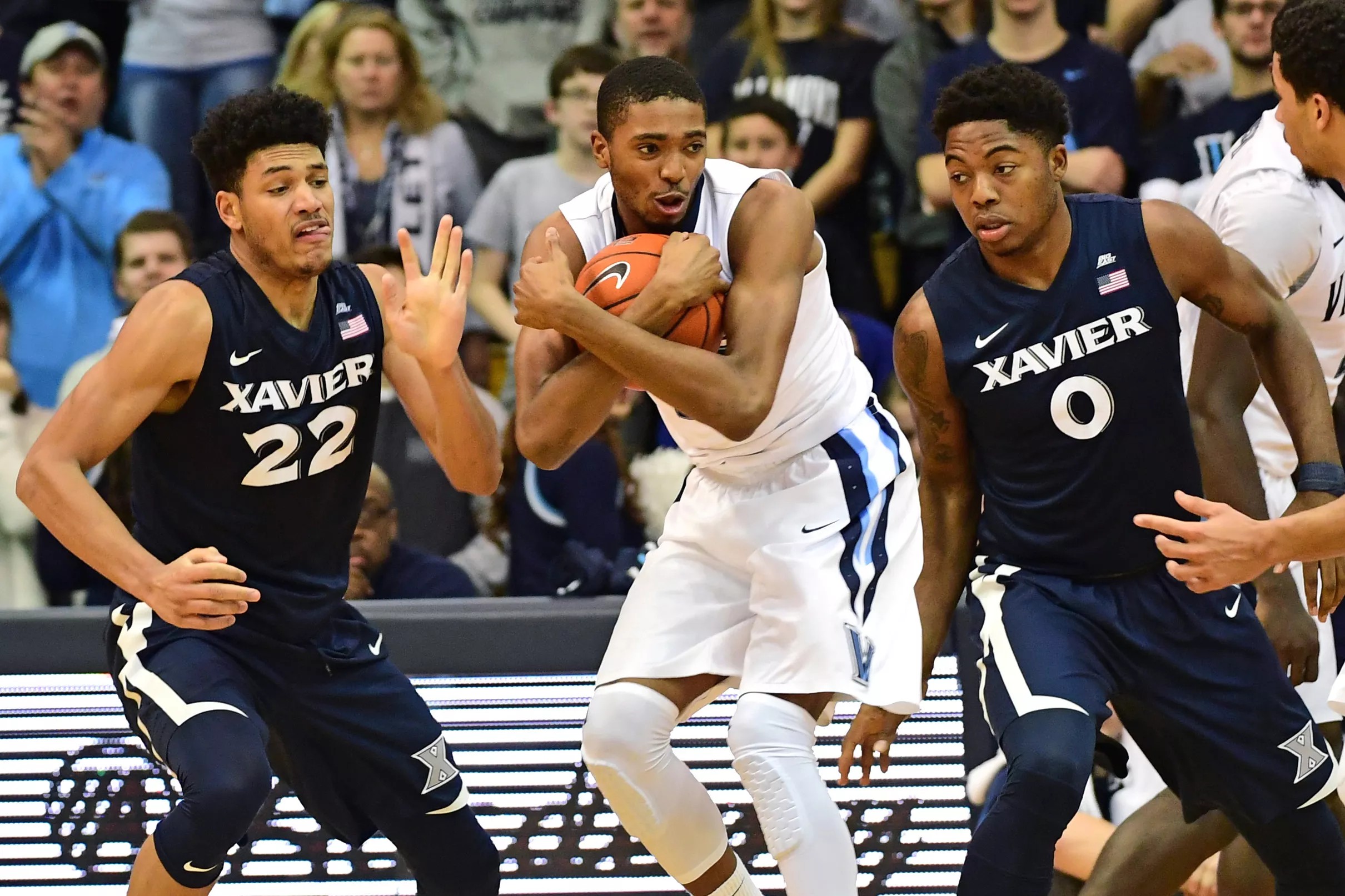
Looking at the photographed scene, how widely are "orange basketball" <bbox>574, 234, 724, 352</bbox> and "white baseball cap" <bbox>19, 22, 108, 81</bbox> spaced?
13.8 ft

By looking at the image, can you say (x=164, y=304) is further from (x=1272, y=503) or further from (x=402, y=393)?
(x=1272, y=503)

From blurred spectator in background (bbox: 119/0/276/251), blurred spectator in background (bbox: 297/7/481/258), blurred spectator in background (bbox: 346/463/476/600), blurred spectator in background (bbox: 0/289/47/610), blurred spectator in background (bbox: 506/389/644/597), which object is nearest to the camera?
blurred spectator in background (bbox: 346/463/476/600)

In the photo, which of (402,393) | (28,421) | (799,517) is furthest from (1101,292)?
(28,421)

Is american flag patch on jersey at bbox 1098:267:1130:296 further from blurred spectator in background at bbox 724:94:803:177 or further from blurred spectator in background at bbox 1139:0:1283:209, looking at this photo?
blurred spectator in background at bbox 724:94:803:177

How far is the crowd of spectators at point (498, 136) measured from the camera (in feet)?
21.5

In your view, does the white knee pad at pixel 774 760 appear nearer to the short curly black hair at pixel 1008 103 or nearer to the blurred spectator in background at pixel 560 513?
the short curly black hair at pixel 1008 103

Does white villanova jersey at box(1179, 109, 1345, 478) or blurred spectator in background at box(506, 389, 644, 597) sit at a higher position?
white villanova jersey at box(1179, 109, 1345, 478)

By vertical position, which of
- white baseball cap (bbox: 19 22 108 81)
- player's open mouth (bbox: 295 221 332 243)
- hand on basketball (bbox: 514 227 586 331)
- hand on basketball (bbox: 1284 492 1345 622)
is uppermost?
white baseball cap (bbox: 19 22 108 81)

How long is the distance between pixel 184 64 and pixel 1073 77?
11.9ft

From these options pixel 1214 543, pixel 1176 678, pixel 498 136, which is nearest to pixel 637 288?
pixel 1214 543

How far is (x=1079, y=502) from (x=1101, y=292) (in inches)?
18.9

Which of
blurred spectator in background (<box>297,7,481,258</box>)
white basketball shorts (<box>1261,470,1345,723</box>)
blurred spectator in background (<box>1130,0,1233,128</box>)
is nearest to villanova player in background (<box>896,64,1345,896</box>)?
white basketball shorts (<box>1261,470,1345,723</box>)

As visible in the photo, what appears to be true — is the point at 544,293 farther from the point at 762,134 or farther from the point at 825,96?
the point at 825,96

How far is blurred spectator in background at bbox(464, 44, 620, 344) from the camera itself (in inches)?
279
